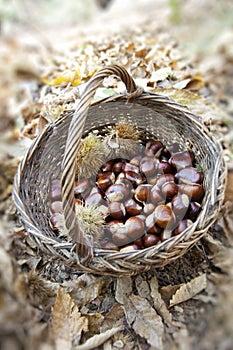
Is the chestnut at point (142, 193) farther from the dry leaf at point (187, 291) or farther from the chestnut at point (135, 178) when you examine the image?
the dry leaf at point (187, 291)

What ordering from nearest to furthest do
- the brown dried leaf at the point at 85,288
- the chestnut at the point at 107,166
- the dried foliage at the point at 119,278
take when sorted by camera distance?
the dried foliage at the point at 119,278 < the brown dried leaf at the point at 85,288 < the chestnut at the point at 107,166

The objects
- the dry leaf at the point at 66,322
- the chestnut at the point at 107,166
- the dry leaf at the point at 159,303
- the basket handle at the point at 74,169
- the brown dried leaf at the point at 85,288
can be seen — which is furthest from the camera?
the chestnut at the point at 107,166

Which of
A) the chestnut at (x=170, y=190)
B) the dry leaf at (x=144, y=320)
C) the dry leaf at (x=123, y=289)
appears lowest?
the dry leaf at (x=144, y=320)

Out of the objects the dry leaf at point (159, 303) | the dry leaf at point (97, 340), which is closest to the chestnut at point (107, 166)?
the dry leaf at point (159, 303)

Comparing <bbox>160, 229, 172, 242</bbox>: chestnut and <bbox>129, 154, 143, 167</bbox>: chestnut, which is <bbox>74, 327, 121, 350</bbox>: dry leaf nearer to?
<bbox>160, 229, 172, 242</bbox>: chestnut

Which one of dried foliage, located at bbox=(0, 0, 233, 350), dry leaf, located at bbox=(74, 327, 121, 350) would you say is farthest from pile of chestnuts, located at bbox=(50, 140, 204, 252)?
dry leaf, located at bbox=(74, 327, 121, 350)
